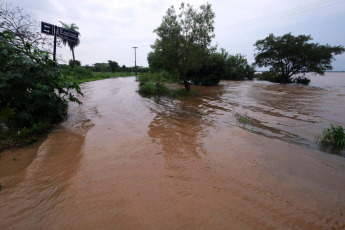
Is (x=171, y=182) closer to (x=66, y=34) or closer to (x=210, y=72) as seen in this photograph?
(x=66, y=34)

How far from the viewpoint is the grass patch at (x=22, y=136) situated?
3824mm

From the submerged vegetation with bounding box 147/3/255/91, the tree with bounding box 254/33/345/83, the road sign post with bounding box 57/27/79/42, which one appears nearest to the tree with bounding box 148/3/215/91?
the submerged vegetation with bounding box 147/3/255/91

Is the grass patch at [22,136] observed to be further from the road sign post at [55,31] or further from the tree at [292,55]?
the tree at [292,55]

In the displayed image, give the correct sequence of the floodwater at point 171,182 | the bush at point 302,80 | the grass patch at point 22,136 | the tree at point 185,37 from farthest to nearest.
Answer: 1. the bush at point 302,80
2. the tree at point 185,37
3. the grass patch at point 22,136
4. the floodwater at point 171,182

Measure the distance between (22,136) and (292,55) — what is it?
33402 millimetres

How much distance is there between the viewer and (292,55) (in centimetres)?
2647

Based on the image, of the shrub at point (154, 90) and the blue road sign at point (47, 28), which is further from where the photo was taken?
the shrub at point (154, 90)

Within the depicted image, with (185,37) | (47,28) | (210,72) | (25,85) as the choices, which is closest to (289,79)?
(210,72)

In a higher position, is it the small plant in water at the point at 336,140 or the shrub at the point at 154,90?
the shrub at the point at 154,90

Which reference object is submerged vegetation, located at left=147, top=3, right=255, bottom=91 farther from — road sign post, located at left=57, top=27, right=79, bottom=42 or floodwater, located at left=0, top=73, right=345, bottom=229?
floodwater, located at left=0, top=73, right=345, bottom=229

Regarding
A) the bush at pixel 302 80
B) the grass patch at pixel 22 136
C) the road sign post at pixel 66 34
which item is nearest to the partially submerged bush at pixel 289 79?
the bush at pixel 302 80

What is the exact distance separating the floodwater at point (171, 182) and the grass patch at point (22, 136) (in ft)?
0.98

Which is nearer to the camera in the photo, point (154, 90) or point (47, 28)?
point (47, 28)

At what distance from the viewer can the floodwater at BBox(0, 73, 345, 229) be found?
1.98 m
